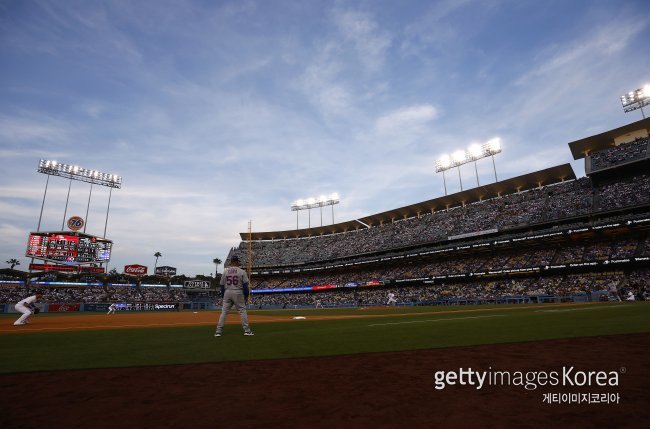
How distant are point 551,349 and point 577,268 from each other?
3989 cm

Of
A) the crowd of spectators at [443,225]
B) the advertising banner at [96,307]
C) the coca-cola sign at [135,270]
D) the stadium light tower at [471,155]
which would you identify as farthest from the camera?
the coca-cola sign at [135,270]

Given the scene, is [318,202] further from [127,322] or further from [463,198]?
[127,322]

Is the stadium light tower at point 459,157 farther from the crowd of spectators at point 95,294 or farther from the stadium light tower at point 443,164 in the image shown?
the crowd of spectators at point 95,294

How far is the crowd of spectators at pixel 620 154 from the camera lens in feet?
128

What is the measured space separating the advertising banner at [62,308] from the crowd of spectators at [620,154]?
6363 centimetres

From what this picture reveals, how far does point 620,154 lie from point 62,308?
67182 millimetres

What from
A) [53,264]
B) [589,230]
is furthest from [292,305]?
[589,230]

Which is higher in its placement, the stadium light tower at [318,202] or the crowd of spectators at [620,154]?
the stadium light tower at [318,202]

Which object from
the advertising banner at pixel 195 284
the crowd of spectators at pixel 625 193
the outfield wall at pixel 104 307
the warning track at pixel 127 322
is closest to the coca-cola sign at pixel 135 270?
the advertising banner at pixel 195 284

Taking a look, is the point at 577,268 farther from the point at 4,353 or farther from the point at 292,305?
the point at 4,353

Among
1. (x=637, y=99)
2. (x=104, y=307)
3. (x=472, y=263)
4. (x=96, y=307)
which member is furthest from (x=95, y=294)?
(x=637, y=99)

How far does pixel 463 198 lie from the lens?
2274 inches

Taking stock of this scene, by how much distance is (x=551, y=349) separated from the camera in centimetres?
489

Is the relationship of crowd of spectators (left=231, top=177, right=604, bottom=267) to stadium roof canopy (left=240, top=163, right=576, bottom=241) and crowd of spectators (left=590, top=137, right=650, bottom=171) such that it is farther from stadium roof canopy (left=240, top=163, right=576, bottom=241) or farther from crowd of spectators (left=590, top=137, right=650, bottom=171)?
crowd of spectators (left=590, top=137, right=650, bottom=171)
